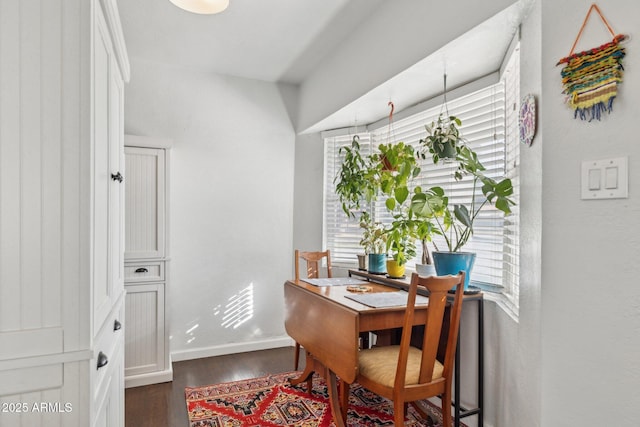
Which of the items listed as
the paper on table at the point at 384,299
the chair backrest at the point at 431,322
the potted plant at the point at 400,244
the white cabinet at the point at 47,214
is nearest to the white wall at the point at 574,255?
the chair backrest at the point at 431,322

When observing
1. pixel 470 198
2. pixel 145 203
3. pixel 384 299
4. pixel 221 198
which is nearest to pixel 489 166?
pixel 470 198

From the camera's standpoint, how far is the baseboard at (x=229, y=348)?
10.7ft

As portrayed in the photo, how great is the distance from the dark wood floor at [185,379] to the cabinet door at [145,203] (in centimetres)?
96

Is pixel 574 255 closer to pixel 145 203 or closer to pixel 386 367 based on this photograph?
pixel 386 367

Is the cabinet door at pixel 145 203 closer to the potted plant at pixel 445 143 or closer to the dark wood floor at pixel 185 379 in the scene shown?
the dark wood floor at pixel 185 379

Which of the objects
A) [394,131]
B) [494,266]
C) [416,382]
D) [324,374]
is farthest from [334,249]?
[416,382]

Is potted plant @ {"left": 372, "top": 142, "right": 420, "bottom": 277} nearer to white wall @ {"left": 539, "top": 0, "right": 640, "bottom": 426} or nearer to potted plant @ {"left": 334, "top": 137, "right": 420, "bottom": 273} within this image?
potted plant @ {"left": 334, "top": 137, "right": 420, "bottom": 273}

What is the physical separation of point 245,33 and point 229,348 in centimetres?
266

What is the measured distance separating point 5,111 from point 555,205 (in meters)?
1.66

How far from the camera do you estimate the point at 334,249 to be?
11.7 feet

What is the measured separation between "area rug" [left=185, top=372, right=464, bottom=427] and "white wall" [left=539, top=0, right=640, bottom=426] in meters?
1.22

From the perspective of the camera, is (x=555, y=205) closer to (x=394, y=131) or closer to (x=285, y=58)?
(x=394, y=131)

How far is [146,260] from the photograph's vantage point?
281cm

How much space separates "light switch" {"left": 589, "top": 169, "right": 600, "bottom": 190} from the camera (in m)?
1.11
